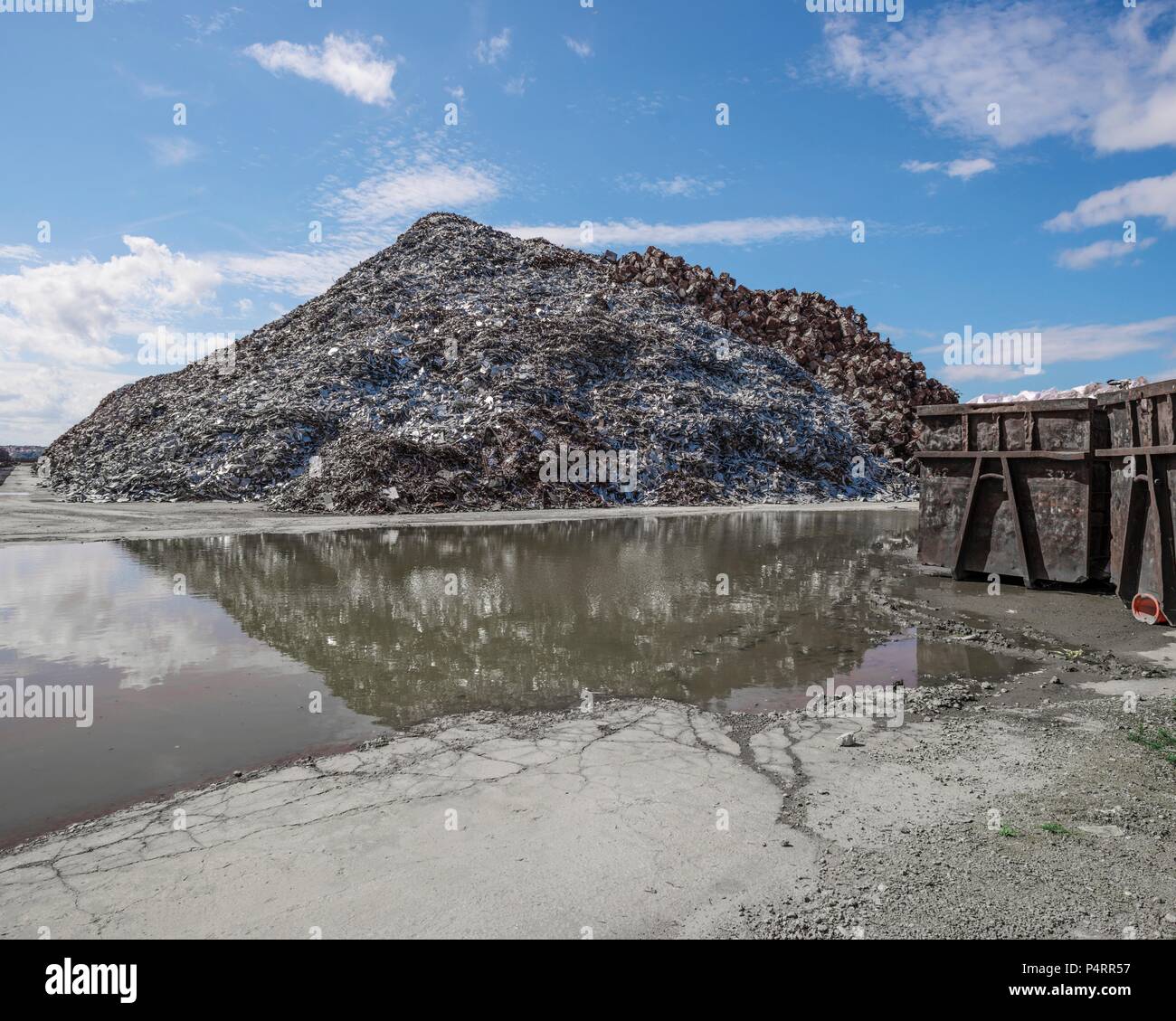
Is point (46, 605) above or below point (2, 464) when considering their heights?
below

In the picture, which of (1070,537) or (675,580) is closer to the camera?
(1070,537)

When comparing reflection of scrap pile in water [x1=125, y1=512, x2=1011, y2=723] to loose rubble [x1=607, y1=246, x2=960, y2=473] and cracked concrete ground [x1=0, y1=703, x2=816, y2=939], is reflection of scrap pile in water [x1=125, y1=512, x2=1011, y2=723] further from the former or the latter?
loose rubble [x1=607, y1=246, x2=960, y2=473]

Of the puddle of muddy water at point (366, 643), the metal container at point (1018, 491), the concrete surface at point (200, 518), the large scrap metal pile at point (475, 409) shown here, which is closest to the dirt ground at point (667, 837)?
the puddle of muddy water at point (366, 643)

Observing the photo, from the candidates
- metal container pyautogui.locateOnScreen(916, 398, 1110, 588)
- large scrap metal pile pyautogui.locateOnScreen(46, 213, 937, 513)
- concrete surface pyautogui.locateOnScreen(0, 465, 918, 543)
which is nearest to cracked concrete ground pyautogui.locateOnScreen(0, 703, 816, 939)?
metal container pyautogui.locateOnScreen(916, 398, 1110, 588)

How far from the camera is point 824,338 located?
3825 centimetres

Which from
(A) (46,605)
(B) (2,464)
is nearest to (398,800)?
(A) (46,605)

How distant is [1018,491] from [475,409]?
17433mm

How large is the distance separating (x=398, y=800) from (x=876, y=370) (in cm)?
3644

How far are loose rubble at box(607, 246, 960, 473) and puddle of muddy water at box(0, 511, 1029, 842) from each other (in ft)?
75.6

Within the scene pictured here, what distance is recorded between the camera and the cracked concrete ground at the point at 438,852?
8.35 ft

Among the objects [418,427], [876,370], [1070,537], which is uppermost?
[876,370]
